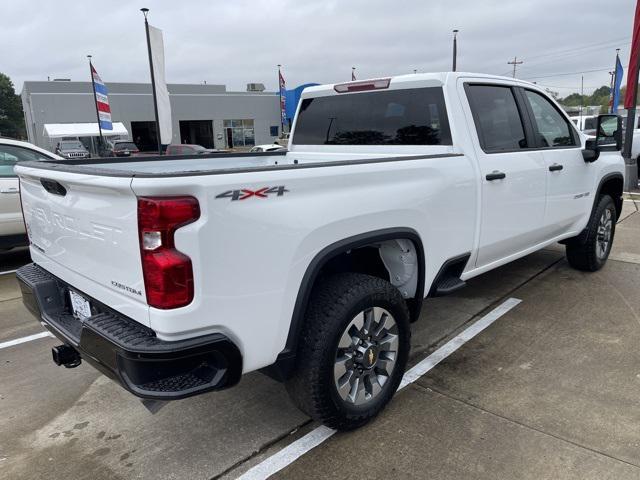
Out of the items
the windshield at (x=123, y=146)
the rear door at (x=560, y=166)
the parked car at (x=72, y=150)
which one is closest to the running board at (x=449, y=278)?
the rear door at (x=560, y=166)

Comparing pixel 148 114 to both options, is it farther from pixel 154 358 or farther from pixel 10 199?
pixel 154 358

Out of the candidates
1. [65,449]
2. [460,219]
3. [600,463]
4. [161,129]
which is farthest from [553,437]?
[161,129]

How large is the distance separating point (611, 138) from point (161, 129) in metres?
11.4

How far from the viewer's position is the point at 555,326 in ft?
13.8

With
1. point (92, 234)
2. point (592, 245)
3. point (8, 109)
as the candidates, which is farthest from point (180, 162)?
point (8, 109)

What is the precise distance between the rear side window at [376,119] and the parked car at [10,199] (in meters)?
3.66

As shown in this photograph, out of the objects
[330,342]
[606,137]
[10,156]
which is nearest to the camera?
[330,342]

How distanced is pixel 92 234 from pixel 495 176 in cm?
261

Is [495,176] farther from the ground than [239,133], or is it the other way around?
[495,176]

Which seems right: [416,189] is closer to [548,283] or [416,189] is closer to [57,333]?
[57,333]

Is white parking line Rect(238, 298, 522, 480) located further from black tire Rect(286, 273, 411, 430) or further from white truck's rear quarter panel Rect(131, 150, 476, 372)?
white truck's rear quarter panel Rect(131, 150, 476, 372)

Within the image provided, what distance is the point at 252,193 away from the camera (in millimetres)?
2117

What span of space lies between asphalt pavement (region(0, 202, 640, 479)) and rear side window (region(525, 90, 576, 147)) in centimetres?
156

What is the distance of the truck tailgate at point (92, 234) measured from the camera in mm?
2072
